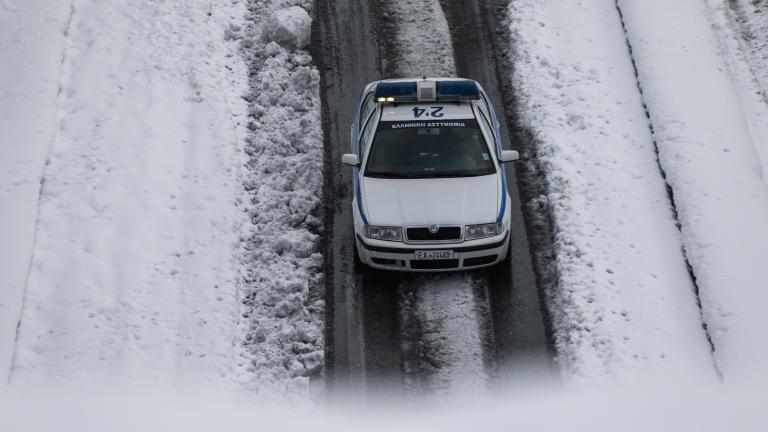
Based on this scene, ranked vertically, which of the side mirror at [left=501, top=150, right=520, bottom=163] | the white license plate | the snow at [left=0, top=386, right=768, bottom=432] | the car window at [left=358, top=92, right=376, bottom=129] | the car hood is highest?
the car window at [left=358, top=92, right=376, bottom=129]

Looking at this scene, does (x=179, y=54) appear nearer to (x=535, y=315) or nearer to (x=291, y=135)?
(x=291, y=135)

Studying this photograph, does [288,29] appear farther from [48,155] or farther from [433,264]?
[433,264]

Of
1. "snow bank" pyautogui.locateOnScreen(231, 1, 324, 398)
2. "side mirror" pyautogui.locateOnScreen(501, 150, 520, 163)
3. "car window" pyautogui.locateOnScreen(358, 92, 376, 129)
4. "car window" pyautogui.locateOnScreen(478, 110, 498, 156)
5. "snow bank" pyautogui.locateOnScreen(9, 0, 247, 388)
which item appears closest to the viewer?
"snow bank" pyautogui.locateOnScreen(9, 0, 247, 388)

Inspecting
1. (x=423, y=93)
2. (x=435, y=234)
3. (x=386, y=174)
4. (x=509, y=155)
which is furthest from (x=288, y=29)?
(x=435, y=234)

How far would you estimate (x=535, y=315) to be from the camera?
499 inches

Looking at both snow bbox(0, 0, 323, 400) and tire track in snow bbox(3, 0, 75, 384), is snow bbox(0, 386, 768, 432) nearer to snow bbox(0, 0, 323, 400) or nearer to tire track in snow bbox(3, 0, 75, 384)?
snow bbox(0, 0, 323, 400)

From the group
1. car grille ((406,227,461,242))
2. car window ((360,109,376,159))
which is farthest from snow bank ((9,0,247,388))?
car grille ((406,227,461,242))

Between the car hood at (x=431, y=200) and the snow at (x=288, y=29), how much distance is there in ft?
16.0

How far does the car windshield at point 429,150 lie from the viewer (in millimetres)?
13047

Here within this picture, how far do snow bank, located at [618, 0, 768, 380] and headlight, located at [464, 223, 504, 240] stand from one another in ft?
8.99

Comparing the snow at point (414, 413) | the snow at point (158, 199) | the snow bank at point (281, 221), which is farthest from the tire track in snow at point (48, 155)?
the snow bank at point (281, 221)

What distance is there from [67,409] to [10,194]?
384cm

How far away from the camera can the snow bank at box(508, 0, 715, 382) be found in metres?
12.0

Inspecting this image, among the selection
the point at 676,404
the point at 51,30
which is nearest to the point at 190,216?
the point at 51,30
